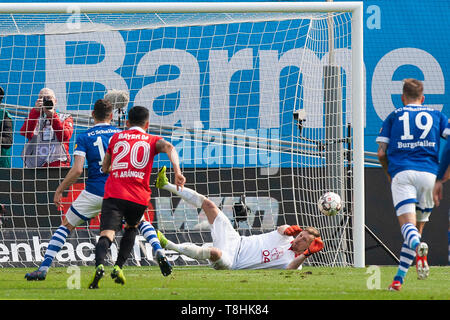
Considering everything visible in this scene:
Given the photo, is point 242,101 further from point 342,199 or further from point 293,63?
point 342,199

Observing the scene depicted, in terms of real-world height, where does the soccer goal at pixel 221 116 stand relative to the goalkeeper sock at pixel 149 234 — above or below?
above

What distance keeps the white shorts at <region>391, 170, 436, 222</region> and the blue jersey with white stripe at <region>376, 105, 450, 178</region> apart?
0.17 ft

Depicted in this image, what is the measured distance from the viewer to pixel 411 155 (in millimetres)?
6664

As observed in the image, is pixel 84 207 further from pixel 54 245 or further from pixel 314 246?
pixel 314 246

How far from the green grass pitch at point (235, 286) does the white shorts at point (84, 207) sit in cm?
58

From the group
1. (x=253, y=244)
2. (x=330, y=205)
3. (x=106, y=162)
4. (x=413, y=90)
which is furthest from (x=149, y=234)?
(x=330, y=205)

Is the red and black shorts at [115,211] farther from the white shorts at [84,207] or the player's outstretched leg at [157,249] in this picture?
the white shorts at [84,207]

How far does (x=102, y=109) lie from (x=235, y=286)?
215 centimetres

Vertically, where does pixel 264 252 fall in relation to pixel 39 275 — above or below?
above

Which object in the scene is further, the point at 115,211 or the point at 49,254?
the point at 49,254

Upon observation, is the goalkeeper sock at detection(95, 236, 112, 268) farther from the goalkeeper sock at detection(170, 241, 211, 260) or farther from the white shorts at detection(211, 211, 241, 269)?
the white shorts at detection(211, 211, 241, 269)

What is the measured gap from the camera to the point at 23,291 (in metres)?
6.63

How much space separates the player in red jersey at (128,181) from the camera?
6820mm

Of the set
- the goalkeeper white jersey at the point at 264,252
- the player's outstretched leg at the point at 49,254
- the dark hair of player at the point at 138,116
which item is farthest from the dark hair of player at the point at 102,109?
the goalkeeper white jersey at the point at 264,252
